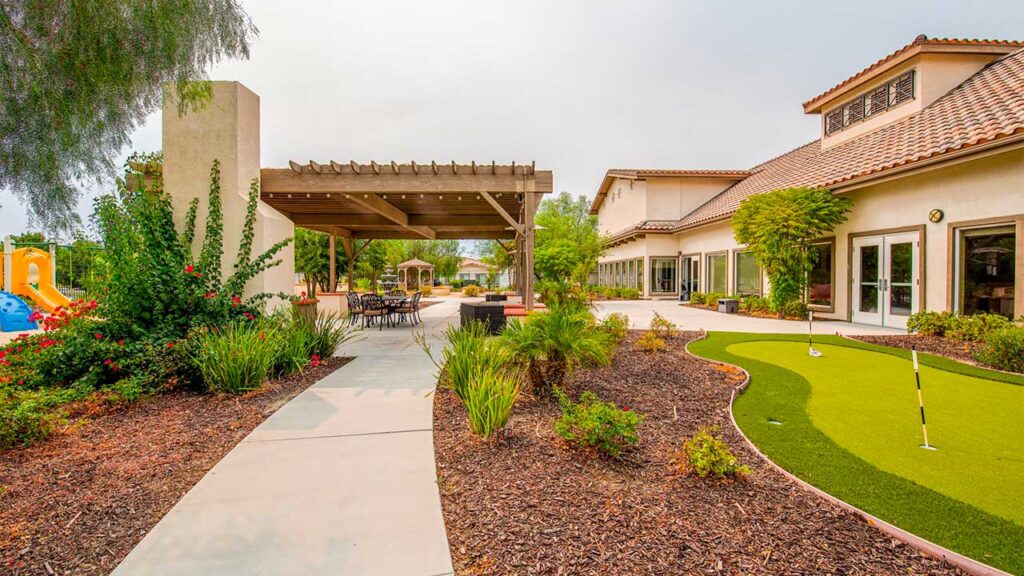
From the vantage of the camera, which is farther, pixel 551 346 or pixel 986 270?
pixel 986 270

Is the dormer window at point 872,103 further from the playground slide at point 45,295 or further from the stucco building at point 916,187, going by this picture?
the playground slide at point 45,295

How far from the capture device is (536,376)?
4754 mm

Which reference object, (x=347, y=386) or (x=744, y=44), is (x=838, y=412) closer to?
(x=347, y=386)

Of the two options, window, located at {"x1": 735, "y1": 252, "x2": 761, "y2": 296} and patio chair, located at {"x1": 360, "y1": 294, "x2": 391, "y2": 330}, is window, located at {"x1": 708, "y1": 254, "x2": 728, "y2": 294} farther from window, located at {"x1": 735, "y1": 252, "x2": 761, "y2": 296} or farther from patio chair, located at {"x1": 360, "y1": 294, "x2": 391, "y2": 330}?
patio chair, located at {"x1": 360, "y1": 294, "x2": 391, "y2": 330}

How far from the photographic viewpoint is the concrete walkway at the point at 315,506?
219cm

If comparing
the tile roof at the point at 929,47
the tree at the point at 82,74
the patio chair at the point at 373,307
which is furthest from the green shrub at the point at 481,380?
the tile roof at the point at 929,47

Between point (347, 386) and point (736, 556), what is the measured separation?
449 centimetres

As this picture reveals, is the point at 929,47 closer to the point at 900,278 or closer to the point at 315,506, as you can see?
the point at 900,278

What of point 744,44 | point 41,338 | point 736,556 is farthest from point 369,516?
point 744,44

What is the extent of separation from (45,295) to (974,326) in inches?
951

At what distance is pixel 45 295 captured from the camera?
1430 centimetres

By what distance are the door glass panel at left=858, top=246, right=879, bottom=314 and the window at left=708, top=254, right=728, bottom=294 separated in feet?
19.4

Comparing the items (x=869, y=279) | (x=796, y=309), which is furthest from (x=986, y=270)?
(x=796, y=309)

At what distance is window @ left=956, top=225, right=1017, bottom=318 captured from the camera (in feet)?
27.1
